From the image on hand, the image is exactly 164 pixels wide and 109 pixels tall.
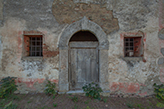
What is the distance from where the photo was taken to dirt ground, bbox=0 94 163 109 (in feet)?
9.90

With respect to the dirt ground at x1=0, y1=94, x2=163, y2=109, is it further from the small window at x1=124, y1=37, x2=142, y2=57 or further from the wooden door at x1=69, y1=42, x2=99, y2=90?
the small window at x1=124, y1=37, x2=142, y2=57

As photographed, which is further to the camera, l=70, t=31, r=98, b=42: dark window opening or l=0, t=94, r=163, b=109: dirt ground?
l=70, t=31, r=98, b=42: dark window opening

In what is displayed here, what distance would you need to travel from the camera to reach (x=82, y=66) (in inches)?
154

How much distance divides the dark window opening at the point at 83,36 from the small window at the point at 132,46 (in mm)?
1325

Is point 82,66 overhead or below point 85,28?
below

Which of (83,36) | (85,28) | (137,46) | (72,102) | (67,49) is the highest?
(85,28)

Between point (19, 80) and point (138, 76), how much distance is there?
14.5 feet

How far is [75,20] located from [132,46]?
2498 mm

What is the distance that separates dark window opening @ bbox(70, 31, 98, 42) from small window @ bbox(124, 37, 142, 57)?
52.1 inches

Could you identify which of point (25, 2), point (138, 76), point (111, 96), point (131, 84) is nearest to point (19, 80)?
point (25, 2)

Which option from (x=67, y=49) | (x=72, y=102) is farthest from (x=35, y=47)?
(x=72, y=102)

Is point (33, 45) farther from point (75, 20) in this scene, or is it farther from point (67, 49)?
point (75, 20)

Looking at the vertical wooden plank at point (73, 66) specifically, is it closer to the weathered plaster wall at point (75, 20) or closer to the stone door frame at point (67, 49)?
the stone door frame at point (67, 49)

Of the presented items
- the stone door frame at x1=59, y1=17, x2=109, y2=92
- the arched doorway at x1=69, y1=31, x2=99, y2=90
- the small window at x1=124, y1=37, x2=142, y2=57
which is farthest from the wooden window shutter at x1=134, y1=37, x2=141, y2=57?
the arched doorway at x1=69, y1=31, x2=99, y2=90
